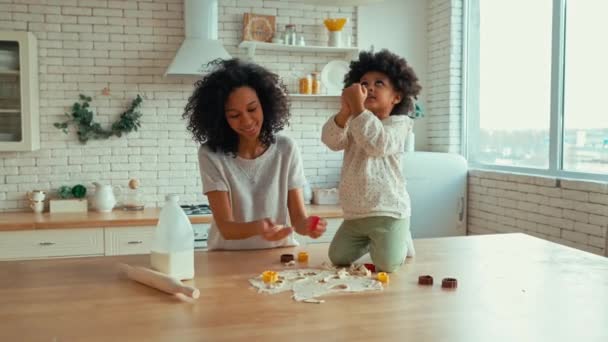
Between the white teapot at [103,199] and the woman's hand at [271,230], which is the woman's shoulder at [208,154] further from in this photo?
the white teapot at [103,199]

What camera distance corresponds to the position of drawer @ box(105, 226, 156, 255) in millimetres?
3363

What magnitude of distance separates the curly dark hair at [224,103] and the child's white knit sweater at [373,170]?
0.28 meters

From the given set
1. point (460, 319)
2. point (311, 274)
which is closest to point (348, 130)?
point (311, 274)

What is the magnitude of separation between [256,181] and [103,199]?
209 cm

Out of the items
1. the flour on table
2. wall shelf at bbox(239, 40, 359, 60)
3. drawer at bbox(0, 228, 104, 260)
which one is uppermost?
wall shelf at bbox(239, 40, 359, 60)

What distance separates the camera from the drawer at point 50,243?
3242 mm

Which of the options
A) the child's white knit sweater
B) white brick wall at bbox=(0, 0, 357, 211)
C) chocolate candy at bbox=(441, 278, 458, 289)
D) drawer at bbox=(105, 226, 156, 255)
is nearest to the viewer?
chocolate candy at bbox=(441, 278, 458, 289)

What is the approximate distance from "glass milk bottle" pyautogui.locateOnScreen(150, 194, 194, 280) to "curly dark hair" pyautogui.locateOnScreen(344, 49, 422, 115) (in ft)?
2.58

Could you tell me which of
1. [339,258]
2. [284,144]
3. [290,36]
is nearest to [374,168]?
[339,258]

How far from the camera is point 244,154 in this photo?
1975 mm

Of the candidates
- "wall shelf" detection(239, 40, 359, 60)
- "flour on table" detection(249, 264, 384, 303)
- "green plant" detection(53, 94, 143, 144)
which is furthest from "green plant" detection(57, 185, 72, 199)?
"flour on table" detection(249, 264, 384, 303)

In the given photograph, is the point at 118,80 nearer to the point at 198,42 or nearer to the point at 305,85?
the point at 198,42

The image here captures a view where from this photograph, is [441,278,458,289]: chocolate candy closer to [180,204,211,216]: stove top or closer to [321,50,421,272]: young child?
[321,50,421,272]: young child

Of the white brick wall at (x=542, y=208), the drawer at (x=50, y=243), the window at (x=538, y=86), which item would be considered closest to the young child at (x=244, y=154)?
the drawer at (x=50, y=243)
